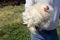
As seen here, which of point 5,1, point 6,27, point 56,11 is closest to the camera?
point 56,11

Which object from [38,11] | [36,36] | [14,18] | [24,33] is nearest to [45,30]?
[36,36]

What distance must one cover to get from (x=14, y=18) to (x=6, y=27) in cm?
98

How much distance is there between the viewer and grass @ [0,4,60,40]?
676 centimetres

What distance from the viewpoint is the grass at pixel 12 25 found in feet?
22.2

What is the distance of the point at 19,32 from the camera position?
23.1 feet

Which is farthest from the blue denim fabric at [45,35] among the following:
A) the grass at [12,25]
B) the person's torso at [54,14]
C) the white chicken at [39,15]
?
the grass at [12,25]

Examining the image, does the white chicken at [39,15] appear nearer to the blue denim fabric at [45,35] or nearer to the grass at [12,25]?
the blue denim fabric at [45,35]

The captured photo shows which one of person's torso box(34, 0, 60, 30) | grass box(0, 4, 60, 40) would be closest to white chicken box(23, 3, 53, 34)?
person's torso box(34, 0, 60, 30)

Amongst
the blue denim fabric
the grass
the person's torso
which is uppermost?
the person's torso

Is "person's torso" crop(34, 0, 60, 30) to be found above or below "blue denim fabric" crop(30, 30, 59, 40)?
above

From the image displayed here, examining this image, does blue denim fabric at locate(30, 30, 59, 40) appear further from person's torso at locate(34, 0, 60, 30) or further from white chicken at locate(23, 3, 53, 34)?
white chicken at locate(23, 3, 53, 34)

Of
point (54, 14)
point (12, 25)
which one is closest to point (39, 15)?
point (54, 14)

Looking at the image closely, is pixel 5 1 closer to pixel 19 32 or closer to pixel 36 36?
pixel 19 32

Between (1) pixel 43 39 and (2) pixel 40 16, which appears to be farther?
(1) pixel 43 39
